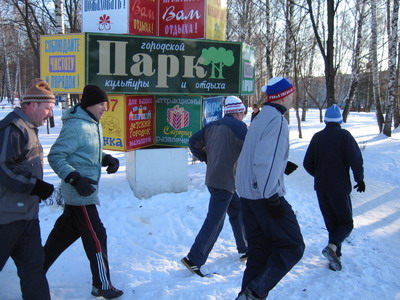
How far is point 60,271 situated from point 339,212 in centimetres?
283

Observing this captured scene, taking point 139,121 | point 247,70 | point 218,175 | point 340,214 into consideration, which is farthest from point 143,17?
point 340,214

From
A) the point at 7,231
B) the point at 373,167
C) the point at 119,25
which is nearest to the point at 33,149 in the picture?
the point at 7,231

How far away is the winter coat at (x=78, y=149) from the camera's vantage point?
118 inches

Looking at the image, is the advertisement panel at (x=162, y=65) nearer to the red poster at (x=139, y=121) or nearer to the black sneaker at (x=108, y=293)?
the red poster at (x=139, y=121)

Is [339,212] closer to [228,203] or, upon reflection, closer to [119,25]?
[228,203]

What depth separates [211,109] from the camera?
659cm

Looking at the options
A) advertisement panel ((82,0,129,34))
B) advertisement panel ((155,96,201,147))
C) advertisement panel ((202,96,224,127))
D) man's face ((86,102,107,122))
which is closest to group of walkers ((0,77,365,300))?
man's face ((86,102,107,122))

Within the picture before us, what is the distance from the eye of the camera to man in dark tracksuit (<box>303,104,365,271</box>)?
12.8 feet

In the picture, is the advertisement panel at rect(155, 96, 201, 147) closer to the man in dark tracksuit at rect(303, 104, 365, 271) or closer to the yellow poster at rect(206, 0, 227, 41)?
the yellow poster at rect(206, 0, 227, 41)

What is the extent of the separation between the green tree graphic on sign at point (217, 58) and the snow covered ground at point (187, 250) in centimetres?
195

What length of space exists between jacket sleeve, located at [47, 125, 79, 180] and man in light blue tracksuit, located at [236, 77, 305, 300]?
51.2 inches

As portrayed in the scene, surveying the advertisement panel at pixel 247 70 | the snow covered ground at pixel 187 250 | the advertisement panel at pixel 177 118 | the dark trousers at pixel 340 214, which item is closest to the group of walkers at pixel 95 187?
the snow covered ground at pixel 187 250

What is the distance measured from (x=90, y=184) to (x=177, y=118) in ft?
11.2

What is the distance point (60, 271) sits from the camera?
3.75 m
